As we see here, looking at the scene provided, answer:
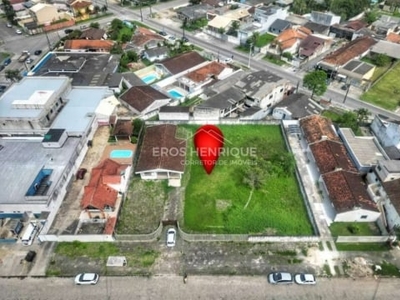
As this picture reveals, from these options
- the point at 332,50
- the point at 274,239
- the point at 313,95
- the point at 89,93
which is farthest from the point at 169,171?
the point at 332,50

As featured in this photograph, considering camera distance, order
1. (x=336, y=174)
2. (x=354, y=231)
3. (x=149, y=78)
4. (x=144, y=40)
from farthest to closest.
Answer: (x=144, y=40), (x=149, y=78), (x=336, y=174), (x=354, y=231)

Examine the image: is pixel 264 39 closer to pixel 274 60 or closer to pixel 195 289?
pixel 274 60

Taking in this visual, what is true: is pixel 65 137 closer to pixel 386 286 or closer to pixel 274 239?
pixel 274 239

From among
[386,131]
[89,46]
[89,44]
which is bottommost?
[89,46]

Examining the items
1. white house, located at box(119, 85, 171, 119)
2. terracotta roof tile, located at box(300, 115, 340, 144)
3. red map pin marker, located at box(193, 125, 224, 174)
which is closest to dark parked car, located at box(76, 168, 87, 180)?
white house, located at box(119, 85, 171, 119)

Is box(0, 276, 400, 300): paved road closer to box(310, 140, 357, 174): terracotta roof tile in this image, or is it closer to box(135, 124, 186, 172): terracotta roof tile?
box(310, 140, 357, 174): terracotta roof tile

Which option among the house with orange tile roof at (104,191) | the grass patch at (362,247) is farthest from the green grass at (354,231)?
the house with orange tile roof at (104,191)

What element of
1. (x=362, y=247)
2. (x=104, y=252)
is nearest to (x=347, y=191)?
(x=362, y=247)
